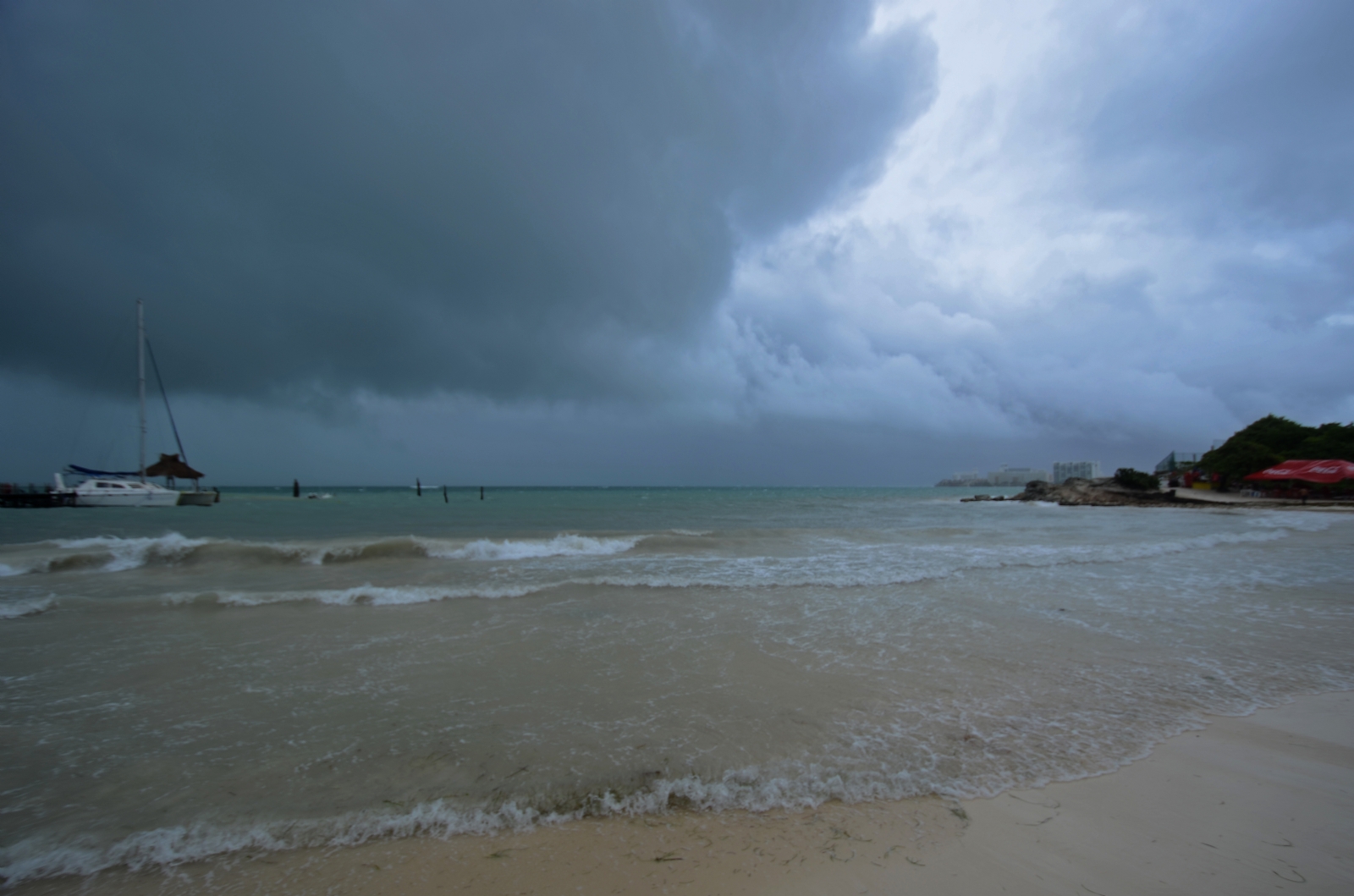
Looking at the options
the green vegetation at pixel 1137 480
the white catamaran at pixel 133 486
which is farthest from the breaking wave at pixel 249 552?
the green vegetation at pixel 1137 480

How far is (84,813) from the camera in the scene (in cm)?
322

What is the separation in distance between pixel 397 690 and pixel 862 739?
14.1 feet

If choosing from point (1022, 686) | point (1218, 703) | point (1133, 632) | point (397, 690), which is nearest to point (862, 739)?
point (1022, 686)

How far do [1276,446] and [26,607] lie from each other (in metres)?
82.5

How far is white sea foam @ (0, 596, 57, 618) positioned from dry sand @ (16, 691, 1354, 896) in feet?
29.3

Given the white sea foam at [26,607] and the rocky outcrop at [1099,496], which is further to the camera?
the rocky outcrop at [1099,496]

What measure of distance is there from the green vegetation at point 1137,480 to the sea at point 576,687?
4947 centimetres

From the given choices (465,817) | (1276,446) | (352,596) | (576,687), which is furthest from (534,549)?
(1276,446)

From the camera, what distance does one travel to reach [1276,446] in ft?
169

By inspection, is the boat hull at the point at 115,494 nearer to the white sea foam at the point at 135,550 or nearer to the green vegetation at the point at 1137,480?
the white sea foam at the point at 135,550

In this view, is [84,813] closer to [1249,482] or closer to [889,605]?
[889,605]

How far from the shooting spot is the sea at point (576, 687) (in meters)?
3.29

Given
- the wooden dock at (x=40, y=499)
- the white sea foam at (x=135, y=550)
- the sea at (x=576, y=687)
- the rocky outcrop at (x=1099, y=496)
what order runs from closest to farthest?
the sea at (x=576, y=687), the white sea foam at (x=135, y=550), the wooden dock at (x=40, y=499), the rocky outcrop at (x=1099, y=496)

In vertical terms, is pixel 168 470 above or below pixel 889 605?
above
